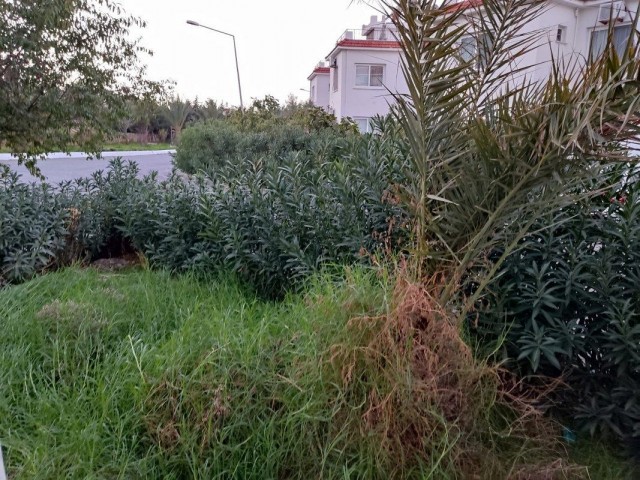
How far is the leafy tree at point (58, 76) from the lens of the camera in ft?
17.7

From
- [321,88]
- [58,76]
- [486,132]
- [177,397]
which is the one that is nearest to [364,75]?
[321,88]

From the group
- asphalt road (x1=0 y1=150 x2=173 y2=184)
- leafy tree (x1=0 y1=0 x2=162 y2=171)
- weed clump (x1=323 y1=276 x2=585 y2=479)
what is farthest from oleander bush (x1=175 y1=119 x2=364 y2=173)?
weed clump (x1=323 y1=276 x2=585 y2=479)

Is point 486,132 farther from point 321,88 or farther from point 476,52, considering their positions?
point 321,88

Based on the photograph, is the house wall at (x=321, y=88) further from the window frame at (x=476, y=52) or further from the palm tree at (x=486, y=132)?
the palm tree at (x=486, y=132)

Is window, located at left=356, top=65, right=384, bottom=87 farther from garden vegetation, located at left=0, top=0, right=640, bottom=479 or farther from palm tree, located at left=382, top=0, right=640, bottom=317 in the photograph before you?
palm tree, located at left=382, top=0, right=640, bottom=317

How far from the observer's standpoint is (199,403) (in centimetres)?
261

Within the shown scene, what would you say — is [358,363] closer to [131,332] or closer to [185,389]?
[185,389]

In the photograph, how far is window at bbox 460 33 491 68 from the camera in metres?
3.02

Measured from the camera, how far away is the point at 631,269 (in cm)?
286

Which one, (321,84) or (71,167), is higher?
(321,84)

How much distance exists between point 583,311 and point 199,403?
2112mm

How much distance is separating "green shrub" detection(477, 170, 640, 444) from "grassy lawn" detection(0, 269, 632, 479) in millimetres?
286

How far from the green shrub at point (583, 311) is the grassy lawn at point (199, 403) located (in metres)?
0.29

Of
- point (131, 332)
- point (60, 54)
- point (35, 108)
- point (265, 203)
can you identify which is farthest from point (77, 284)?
point (60, 54)
